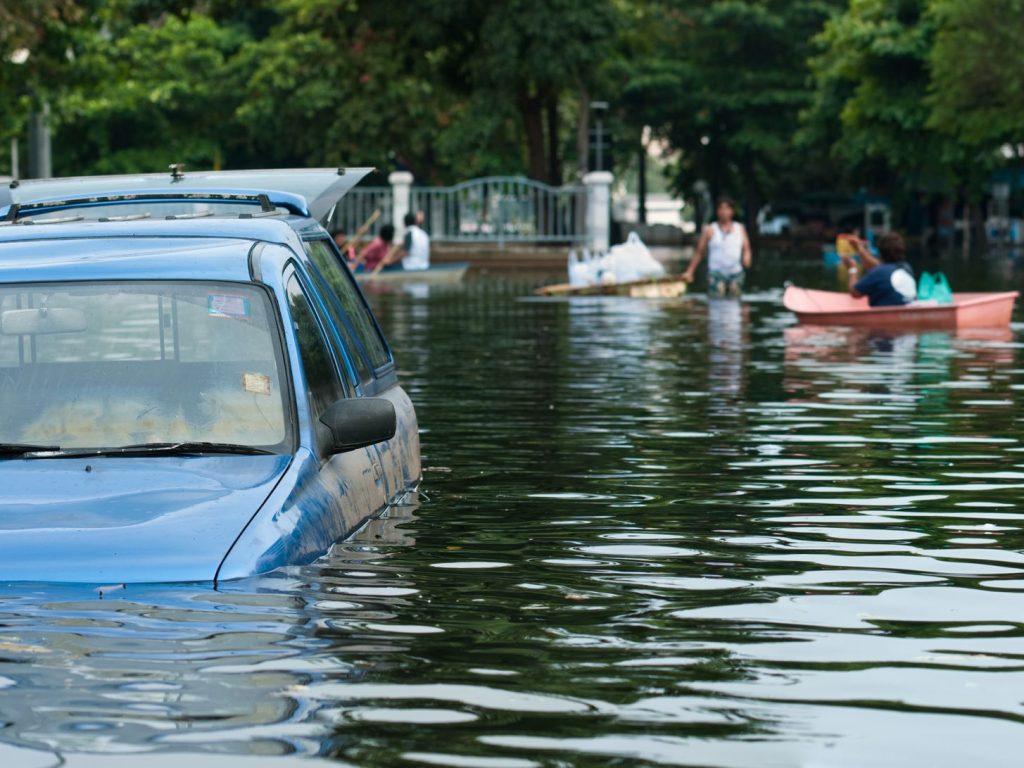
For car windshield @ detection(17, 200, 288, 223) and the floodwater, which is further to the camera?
car windshield @ detection(17, 200, 288, 223)

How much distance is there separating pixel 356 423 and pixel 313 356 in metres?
0.48

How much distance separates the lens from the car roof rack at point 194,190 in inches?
327

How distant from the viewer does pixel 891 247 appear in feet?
74.6

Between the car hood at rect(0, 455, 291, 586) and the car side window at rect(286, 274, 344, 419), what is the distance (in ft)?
1.85

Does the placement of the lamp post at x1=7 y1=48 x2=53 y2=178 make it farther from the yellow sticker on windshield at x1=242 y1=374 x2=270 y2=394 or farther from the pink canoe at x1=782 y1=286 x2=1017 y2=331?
the yellow sticker on windshield at x1=242 y1=374 x2=270 y2=394

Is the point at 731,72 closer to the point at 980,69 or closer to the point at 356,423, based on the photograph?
the point at 980,69

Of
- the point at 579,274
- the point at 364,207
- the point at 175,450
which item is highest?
the point at 364,207

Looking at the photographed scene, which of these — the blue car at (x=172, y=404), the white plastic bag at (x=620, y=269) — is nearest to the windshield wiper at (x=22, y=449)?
the blue car at (x=172, y=404)

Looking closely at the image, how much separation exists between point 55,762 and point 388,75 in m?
56.4

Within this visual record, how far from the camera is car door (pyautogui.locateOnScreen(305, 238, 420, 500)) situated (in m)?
8.33

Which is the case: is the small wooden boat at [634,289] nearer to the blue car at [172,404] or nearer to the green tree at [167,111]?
the blue car at [172,404]

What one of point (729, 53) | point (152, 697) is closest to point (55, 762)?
point (152, 697)

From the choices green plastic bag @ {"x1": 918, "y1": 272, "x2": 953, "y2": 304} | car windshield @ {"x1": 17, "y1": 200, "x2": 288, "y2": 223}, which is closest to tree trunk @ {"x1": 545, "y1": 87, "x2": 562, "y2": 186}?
green plastic bag @ {"x1": 918, "y1": 272, "x2": 953, "y2": 304}

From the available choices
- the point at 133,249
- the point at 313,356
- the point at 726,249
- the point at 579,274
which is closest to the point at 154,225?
the point at 133,249
